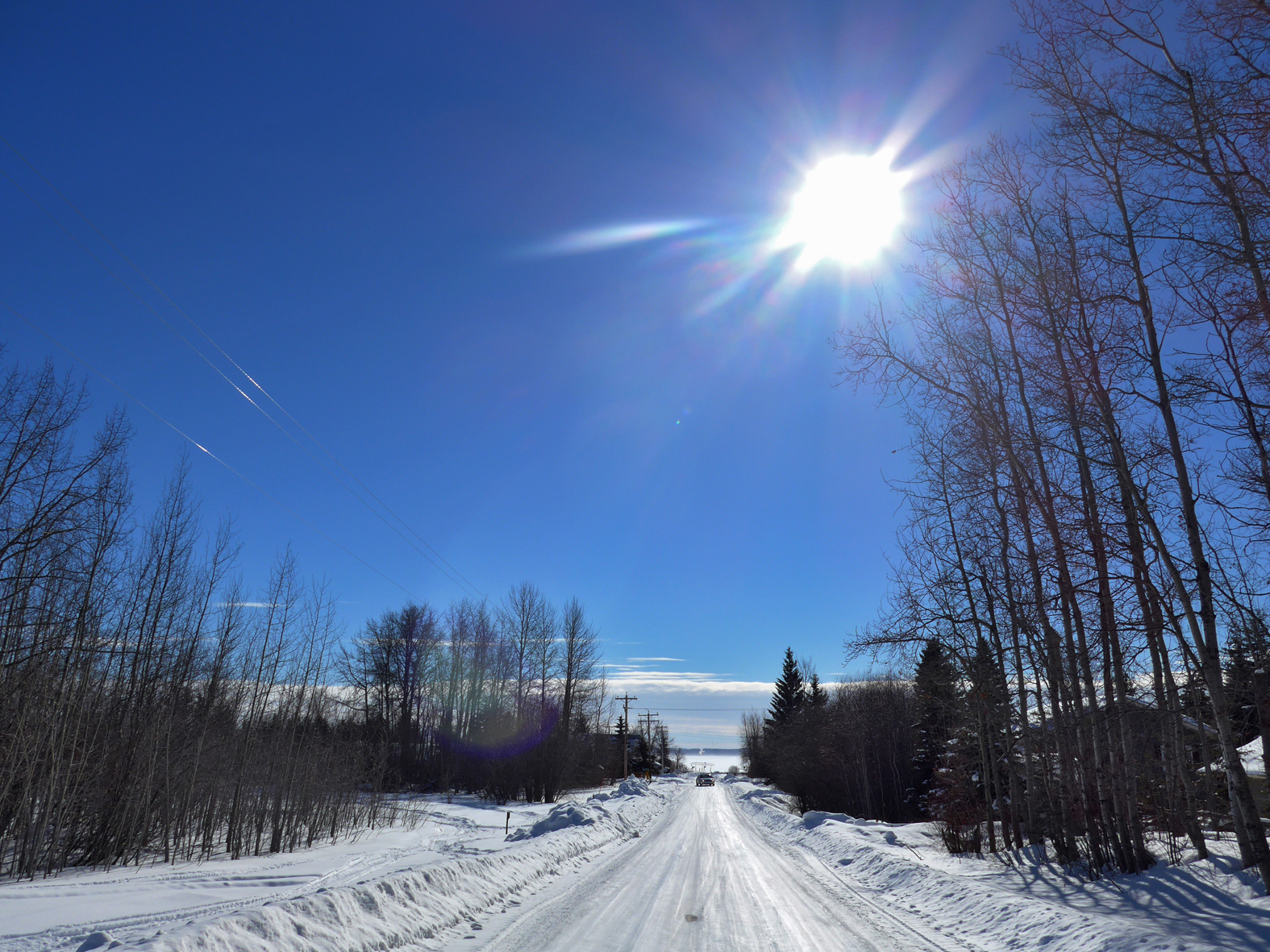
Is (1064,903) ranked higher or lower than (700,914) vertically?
higher

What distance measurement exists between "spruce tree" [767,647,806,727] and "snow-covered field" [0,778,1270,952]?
4554 cm

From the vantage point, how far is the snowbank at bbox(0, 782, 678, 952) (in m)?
5.91

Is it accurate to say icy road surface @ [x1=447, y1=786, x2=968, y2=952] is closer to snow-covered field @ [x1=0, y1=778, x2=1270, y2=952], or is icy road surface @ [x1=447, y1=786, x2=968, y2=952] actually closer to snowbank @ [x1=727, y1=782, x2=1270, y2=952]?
snow-covered field @ [x1=0, y1=778, x2=1270, y2=952]


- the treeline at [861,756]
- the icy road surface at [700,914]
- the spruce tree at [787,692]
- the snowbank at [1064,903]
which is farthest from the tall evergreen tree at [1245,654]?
the spruce tree at [787,692]

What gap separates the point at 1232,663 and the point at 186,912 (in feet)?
48.7

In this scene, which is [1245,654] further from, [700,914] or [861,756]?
[861,756]

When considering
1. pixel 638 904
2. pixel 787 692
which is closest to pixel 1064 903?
pixel 638 904

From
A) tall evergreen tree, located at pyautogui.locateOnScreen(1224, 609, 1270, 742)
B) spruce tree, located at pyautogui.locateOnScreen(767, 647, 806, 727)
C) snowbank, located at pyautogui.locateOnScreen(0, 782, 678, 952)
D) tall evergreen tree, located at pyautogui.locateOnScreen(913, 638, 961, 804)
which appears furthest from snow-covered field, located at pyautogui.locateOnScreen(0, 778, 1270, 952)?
spruce tree, located at pyautogui.locateOnScreen(767, 647, 806, 727)

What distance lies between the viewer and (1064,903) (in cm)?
841

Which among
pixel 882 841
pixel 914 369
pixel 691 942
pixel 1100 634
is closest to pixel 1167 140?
pixel 914 369

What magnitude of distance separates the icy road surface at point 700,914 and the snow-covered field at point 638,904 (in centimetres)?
5

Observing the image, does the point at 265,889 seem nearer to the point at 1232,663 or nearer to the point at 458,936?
the point at 458,936

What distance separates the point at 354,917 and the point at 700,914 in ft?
15.1

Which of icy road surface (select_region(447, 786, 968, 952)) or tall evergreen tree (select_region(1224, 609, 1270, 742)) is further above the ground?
tall evergreen tree (select_region(1224, 609, 1270, 742))
